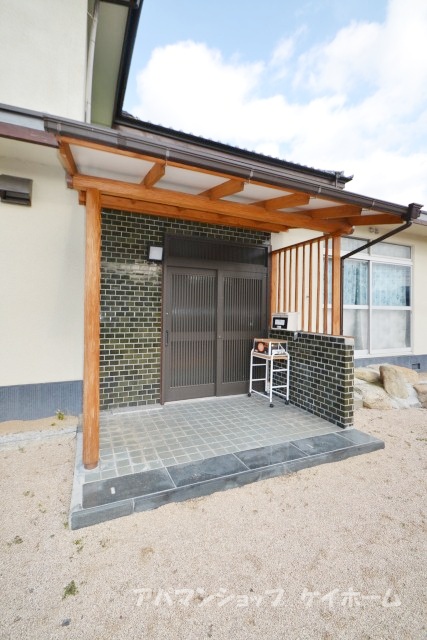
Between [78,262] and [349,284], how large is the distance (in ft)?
17.4

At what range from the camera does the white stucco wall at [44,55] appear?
3471 mm

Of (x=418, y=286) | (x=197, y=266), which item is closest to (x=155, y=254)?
(x=197, y=266)

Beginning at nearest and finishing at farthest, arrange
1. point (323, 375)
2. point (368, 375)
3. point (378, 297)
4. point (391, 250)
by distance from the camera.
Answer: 1. point (323, 375)
2. point (368, 375)
3. point (378, 297)
4. point (391, 250)

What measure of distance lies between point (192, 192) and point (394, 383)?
188 inches

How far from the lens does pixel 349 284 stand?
6.48m

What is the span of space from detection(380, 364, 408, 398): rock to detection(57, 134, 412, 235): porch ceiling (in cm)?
287

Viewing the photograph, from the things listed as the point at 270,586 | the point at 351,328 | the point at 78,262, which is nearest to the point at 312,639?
the point at 270,586

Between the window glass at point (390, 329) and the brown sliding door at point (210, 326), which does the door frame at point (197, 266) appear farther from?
the window glass at point (390, 329)

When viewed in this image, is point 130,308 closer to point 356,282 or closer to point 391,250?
point 356,282

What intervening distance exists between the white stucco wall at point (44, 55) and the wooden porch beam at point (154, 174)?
1.78m

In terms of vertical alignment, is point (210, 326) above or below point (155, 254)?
below

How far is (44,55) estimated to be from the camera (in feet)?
11.8

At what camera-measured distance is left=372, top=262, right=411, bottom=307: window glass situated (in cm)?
680

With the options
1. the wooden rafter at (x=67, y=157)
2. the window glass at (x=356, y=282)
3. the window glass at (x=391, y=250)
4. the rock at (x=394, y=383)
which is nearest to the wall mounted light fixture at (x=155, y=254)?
the wooden rafter at (x=67, y=157)
